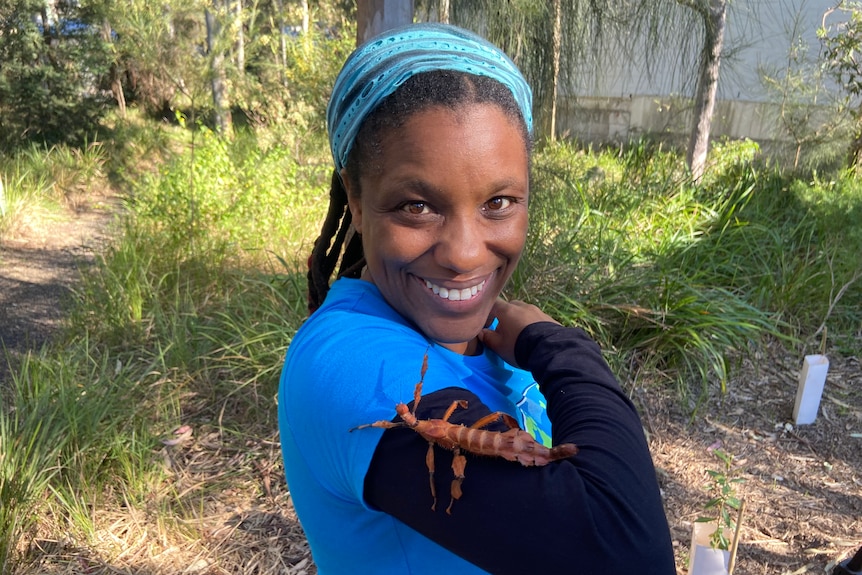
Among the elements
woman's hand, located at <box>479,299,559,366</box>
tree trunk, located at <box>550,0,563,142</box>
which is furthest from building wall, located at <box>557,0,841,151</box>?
woman's hand, located at <box>479,299,559,366</box>

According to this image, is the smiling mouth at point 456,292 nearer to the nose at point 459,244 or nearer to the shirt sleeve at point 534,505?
→ the nose at point 459,244

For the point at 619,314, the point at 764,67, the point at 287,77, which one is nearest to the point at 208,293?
the point at 619,314

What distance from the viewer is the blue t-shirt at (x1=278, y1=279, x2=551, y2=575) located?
856 millimetres

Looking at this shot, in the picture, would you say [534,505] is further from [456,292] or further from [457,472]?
[456,292]

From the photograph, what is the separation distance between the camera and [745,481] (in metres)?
2.98

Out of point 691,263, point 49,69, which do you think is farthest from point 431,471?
point 49,69

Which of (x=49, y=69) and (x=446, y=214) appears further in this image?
(x=49, y=69)

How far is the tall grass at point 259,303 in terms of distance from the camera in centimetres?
272

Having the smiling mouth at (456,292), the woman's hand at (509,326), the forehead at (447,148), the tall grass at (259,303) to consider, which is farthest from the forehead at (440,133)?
the tall grass at (259,303)

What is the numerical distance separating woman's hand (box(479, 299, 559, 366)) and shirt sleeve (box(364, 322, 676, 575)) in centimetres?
35

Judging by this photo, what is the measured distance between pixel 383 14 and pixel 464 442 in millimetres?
2132

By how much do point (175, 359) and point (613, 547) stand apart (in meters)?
3.19

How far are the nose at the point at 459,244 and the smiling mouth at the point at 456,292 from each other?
0.05 m

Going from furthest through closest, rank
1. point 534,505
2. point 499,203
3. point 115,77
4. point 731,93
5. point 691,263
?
point 115,77
point 731,93
point 691,263
point 499,203
point 534,505
